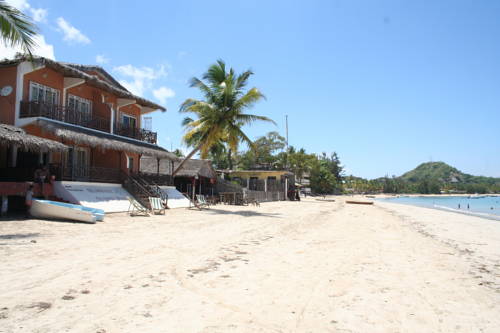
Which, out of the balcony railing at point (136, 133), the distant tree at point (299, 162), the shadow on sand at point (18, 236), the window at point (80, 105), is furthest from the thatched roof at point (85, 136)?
the distant tree at point (299, 162)

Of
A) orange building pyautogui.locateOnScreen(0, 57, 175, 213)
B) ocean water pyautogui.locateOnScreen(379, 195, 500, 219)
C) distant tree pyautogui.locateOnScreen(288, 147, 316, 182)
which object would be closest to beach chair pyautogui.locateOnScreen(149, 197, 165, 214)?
orange building pyautogui.locateOnScreen(0, 57, 175, 213)

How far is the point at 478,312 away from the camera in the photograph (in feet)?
13.1

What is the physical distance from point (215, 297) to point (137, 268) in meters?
1.86

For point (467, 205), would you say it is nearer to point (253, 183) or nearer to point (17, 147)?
point (253, 183)

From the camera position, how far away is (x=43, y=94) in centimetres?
1498

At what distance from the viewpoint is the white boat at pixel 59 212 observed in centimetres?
1043

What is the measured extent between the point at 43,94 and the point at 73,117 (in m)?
1.51

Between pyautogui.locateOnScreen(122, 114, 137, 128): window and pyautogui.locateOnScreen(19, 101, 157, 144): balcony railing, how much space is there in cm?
62

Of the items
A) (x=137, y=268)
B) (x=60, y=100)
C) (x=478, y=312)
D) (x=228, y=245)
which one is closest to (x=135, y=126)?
(x=60, y=100)

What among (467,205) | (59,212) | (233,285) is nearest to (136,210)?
(59,212)

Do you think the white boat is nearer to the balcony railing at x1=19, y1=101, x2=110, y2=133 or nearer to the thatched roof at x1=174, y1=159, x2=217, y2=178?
the balcony railing at x1=19, y1=101, x2=110, y2=133

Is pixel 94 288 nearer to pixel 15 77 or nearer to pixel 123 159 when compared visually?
pixel 15 77

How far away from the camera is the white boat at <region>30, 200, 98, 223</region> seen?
10430 millimetres

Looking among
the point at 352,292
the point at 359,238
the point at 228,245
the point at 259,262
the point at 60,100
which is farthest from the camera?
the point at 60,100
